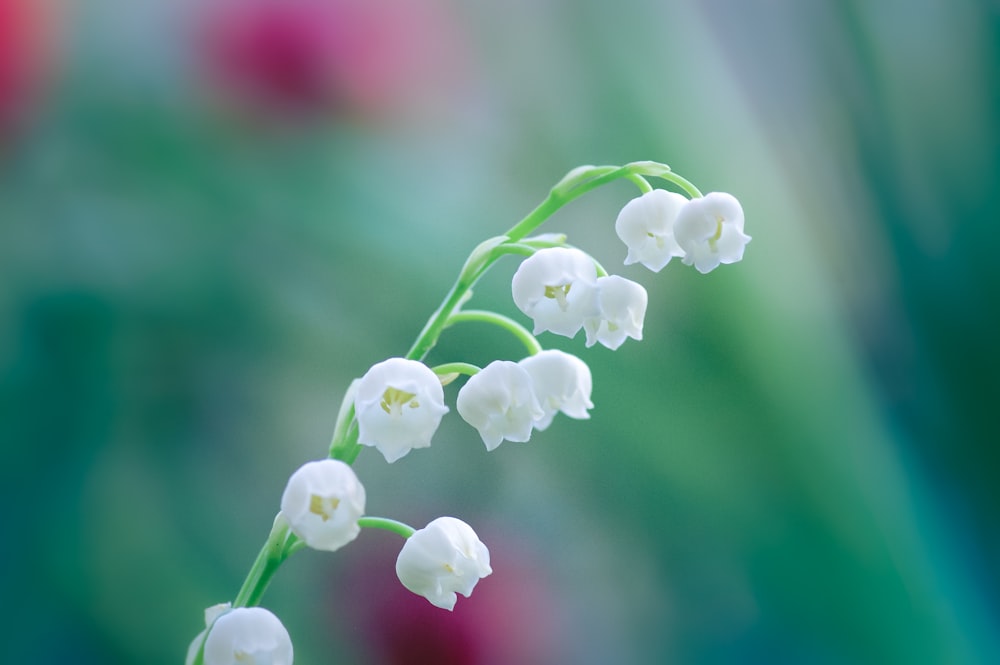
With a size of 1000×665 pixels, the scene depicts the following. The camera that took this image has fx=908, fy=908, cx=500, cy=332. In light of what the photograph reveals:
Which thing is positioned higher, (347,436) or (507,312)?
(347,436)

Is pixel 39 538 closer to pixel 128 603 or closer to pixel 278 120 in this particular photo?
pixel 128 603

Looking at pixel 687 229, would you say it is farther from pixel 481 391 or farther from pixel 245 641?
pixel 245 641

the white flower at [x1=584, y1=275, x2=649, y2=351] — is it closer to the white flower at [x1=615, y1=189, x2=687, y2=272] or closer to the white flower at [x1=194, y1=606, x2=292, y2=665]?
the white flower at [x1=615, y1=189, x2=687, y2=272]

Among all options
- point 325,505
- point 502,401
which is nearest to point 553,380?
point 502,401

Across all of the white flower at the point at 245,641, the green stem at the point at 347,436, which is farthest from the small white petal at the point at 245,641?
the green stem at the point at 347,436

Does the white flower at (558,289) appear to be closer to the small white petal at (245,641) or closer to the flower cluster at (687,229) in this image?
the flower cluster at (687,229)

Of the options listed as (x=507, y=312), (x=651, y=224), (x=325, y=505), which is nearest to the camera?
(x=325, y=505)

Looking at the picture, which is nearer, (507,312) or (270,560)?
(270,560)

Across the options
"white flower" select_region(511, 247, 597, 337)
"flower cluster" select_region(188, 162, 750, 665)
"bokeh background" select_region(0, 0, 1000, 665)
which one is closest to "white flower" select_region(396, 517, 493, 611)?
"flower cluster" select_region(188, 162, 750, 665)
